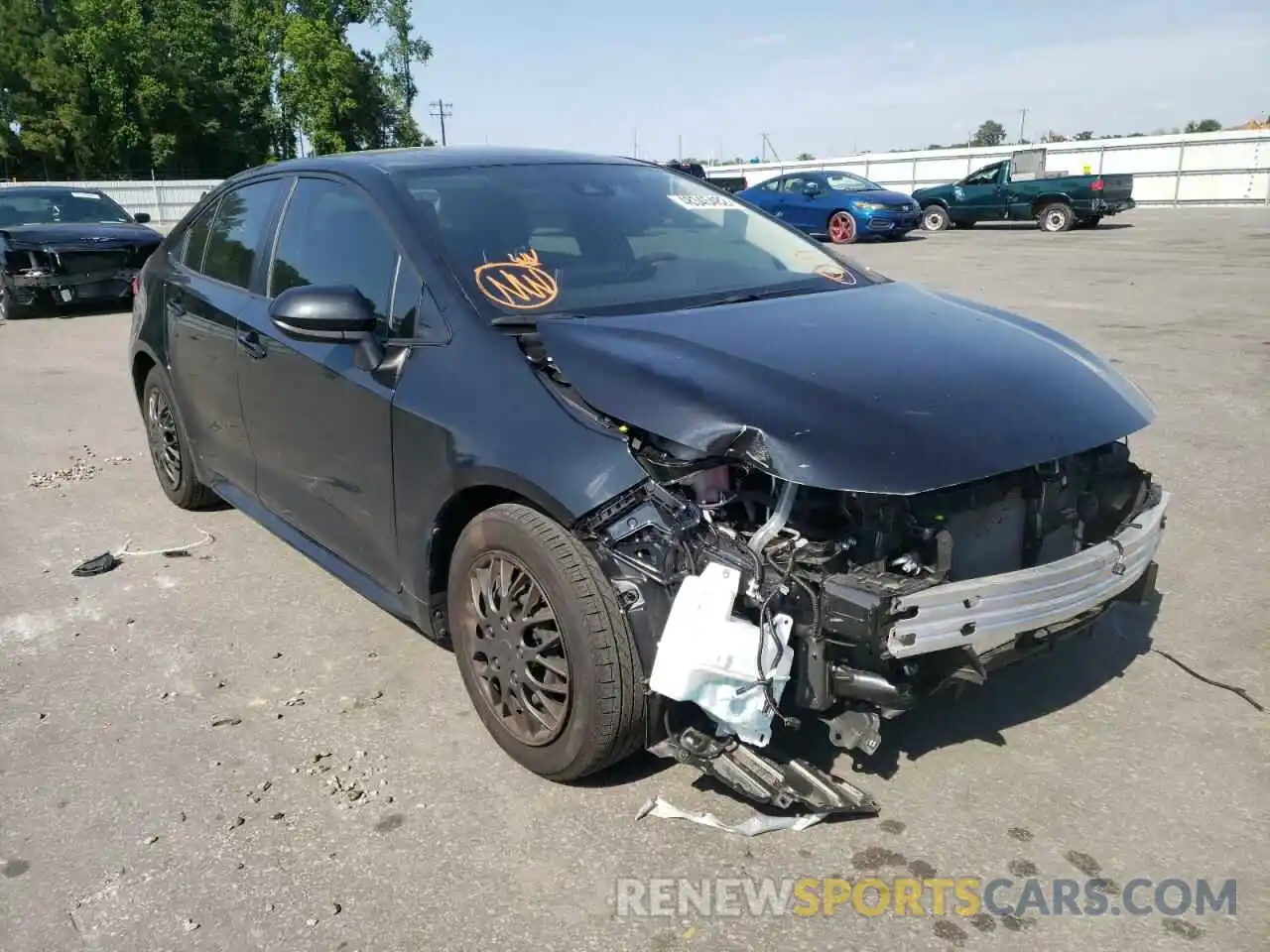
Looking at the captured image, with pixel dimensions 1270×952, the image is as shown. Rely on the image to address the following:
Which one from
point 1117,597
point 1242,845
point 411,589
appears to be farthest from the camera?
point 411,589

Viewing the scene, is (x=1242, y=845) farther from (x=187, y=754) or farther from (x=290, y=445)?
(x=290, y=445)

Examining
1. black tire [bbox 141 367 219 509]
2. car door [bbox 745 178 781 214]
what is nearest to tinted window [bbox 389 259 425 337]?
black tire [bbox 141 367 219 509]

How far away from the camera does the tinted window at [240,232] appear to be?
Result: 4.14 metres

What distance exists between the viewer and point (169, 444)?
525 centimetres

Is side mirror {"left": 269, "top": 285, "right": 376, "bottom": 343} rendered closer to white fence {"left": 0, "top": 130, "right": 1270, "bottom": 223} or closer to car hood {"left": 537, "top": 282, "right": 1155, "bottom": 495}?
car hood {"left": 537, "top": 282, "right": 1155, "bottom": 495}

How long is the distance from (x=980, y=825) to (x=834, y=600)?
820 millimetres

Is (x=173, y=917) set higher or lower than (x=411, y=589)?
lower

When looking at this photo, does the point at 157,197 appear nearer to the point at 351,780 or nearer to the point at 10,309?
the point at 10,309

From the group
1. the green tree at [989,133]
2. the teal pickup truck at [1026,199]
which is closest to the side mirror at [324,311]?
the teal pickup truck at [1026,199]

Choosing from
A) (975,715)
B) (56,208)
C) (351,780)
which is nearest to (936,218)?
(56,208)

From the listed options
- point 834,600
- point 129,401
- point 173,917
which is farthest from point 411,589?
point 129,401

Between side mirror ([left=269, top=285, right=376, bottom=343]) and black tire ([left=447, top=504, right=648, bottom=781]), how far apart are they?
0.76m

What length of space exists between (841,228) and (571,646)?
1979cm

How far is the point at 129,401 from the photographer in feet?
26.3
